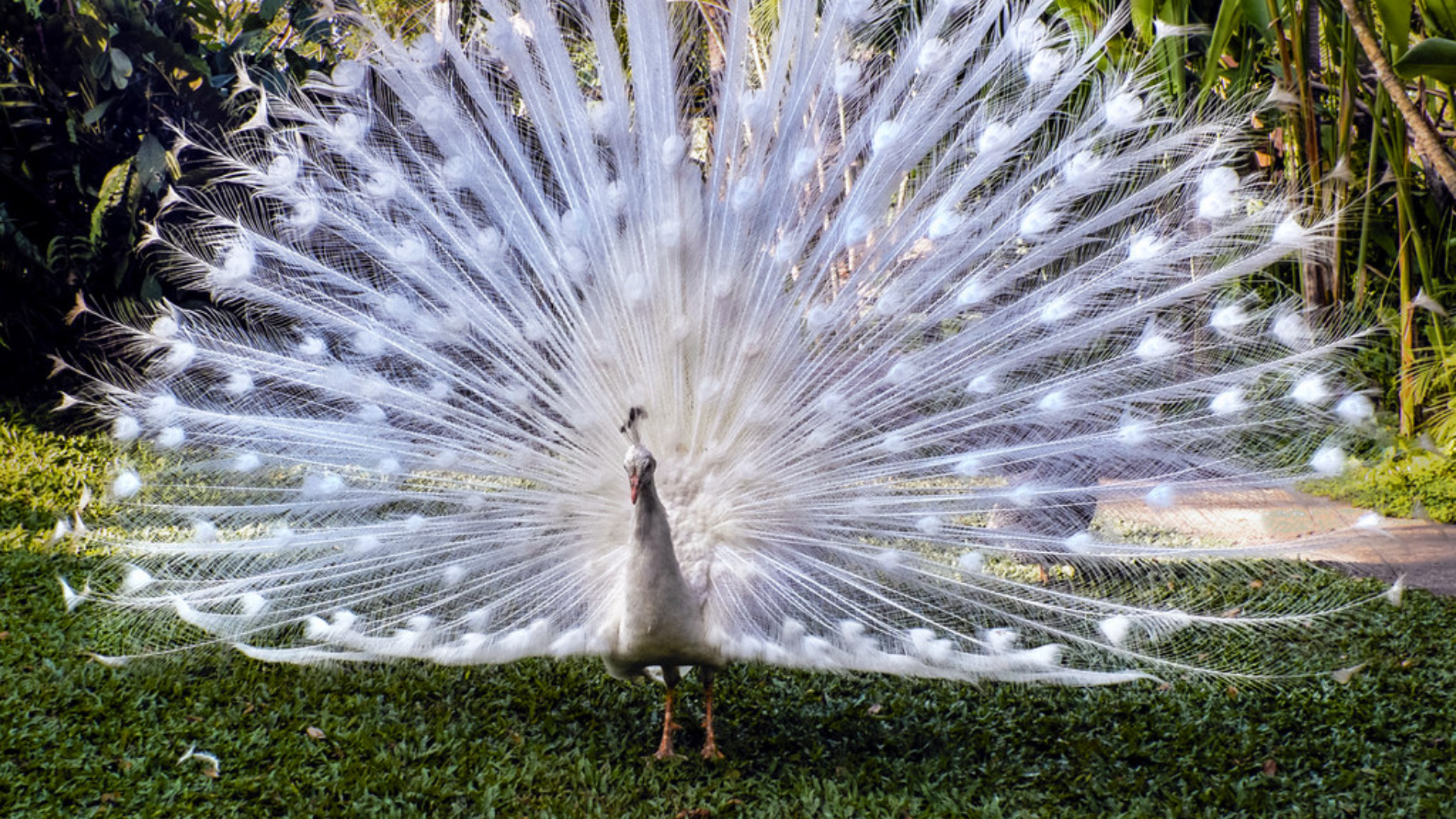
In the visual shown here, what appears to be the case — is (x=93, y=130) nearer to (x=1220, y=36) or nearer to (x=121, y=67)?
(x=121, y=67)

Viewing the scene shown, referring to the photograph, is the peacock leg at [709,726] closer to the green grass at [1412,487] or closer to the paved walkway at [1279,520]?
the paved walkway at [1279,520]

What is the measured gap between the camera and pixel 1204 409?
358cm

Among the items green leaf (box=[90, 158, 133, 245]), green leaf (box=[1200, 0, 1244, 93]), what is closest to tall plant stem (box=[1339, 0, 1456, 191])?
green leaf (box=[1200, 0, 1244, 93])

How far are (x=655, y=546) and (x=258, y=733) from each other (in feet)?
5.61

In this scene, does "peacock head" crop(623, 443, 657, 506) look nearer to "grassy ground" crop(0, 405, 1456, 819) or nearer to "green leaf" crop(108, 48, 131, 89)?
"grassy ground" crop(0, 405, 1456, 819)

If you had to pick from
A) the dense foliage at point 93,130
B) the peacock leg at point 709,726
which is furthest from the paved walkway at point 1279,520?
the dense foliage at point 93,130

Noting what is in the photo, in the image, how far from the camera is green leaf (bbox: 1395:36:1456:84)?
4590mm

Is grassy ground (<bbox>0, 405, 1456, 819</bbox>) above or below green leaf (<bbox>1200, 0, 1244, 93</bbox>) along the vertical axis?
below

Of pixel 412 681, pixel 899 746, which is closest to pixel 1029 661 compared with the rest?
pixel 899 746

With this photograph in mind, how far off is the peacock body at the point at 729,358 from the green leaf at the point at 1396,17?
1844 mm

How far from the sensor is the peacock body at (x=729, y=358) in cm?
356

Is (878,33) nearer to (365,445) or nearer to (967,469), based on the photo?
(967,469)

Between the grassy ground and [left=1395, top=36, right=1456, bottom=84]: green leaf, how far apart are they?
2.44m

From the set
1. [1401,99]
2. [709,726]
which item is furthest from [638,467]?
[1401,99]
